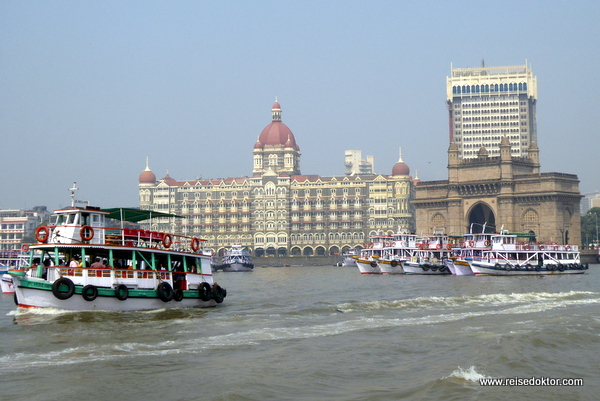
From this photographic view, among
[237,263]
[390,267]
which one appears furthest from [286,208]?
[390,267]

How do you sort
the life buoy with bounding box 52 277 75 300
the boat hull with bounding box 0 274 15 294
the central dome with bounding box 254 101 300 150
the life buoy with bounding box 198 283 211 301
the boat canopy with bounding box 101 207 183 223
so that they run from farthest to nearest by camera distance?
the central dome with bounding box 254 101 300 150 < the boat hull with bounding box 0 274 15 294 < the life buoy with bounding box 198 283 211 301 < the boat canopy with bounding box 101 207 183 223 < the life buoy with bounding box 52 277 75 300

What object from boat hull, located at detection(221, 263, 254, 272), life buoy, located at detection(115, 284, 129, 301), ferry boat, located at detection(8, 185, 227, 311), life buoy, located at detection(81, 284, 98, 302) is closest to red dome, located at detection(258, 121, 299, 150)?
boat hull, located at detection(221, 263, 254, 272)

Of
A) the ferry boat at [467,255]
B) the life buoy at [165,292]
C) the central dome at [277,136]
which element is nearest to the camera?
the life buoy at [165,292]

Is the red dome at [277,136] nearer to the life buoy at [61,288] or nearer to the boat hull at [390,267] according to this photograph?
the boat hull at [390,267]

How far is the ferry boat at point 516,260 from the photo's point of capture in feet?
249

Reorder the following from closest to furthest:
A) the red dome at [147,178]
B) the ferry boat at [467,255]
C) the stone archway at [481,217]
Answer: the ferry boat at [467,255]
the stone archway at [481,217]
the red dome at [147,178]

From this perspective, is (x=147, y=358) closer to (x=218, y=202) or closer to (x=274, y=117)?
(x=218, y=202)

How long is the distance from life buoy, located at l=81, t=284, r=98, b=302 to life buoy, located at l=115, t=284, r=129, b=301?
3.24 feet

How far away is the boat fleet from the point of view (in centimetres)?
7675

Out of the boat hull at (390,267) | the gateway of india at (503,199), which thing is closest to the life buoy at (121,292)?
Answer: the boat hull at (390,267)

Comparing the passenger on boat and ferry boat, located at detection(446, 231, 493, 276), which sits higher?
the passenger on boat

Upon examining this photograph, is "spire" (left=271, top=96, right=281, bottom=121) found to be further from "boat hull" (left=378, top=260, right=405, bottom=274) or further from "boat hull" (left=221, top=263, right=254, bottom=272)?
"boat hull" (left=378, top=260, right=405, bottom=274)

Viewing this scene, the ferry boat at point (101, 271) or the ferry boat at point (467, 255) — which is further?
the ferry boat at point (467, 255)

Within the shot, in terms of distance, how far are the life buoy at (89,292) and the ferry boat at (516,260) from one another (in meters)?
49.4
